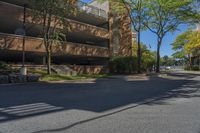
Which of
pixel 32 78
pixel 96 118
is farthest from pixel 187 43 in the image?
pixel 96 118

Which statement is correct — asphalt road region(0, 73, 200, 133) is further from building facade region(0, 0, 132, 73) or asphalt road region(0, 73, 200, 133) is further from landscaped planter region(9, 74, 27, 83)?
building facade region(0, 0, 132, 73)

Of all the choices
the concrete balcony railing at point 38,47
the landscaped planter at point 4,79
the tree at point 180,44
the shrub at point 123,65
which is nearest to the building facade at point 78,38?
the concrete balcony railing at point 38,47

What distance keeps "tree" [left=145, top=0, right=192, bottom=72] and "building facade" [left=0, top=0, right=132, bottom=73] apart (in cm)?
530

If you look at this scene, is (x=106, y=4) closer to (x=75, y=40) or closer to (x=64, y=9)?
(x=75, y=40)

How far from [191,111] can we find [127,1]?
26132 mm

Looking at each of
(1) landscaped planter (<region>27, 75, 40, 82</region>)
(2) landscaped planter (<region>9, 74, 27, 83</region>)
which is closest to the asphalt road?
(2) landscaped planter (<region>9, 74, 27, 83</region>)

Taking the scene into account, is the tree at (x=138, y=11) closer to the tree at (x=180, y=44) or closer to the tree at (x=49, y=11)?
the tree at (x=49, y=11)

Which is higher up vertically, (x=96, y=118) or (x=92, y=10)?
(x=92, y=10)

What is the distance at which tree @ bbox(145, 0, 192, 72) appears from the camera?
31.4 metres

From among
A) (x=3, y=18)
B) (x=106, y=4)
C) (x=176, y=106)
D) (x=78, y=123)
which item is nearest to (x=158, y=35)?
(x=106, y=4)

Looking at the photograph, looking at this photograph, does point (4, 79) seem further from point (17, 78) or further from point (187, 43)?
point (187, 43)

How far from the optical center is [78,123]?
6062mm

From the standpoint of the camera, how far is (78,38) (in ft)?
114

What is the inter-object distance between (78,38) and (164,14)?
12.8m
